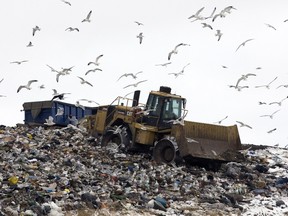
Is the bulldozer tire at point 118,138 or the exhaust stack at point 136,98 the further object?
the exhaust stack at point 136,98

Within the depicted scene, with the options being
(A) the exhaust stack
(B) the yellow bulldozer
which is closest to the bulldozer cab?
(B) the yellow bulldozer

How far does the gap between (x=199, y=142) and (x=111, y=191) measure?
153 inches

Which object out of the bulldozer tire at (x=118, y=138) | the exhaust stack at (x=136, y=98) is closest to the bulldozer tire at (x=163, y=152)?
the bulldozer tire at (x=118, y=138)

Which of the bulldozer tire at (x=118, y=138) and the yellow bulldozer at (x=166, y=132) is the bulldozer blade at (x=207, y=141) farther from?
the bulldozer tire at (x=118, y=138)

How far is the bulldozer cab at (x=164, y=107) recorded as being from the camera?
13375mm

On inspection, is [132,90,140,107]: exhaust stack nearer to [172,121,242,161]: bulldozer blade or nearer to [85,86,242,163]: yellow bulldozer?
[85,86,242,163]: yellow bulldozer

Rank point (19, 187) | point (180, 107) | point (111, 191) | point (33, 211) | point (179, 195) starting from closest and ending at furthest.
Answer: point (33, 211) < point (19, 187) < point (111, 191) < point (179, 195) < point (180, 107)

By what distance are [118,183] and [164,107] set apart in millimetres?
3662

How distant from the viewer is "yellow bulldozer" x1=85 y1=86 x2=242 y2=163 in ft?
41.6

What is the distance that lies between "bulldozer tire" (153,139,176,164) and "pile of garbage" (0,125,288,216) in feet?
0.82

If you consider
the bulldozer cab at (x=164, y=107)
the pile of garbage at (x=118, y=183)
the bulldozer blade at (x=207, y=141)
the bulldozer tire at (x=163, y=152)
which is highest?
the bulldozer cab at (x=164, y=107)

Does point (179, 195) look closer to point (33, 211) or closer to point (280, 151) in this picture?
point (33, 211)

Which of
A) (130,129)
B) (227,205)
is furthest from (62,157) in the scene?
(227,205)

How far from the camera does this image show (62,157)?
12219 millimetres
